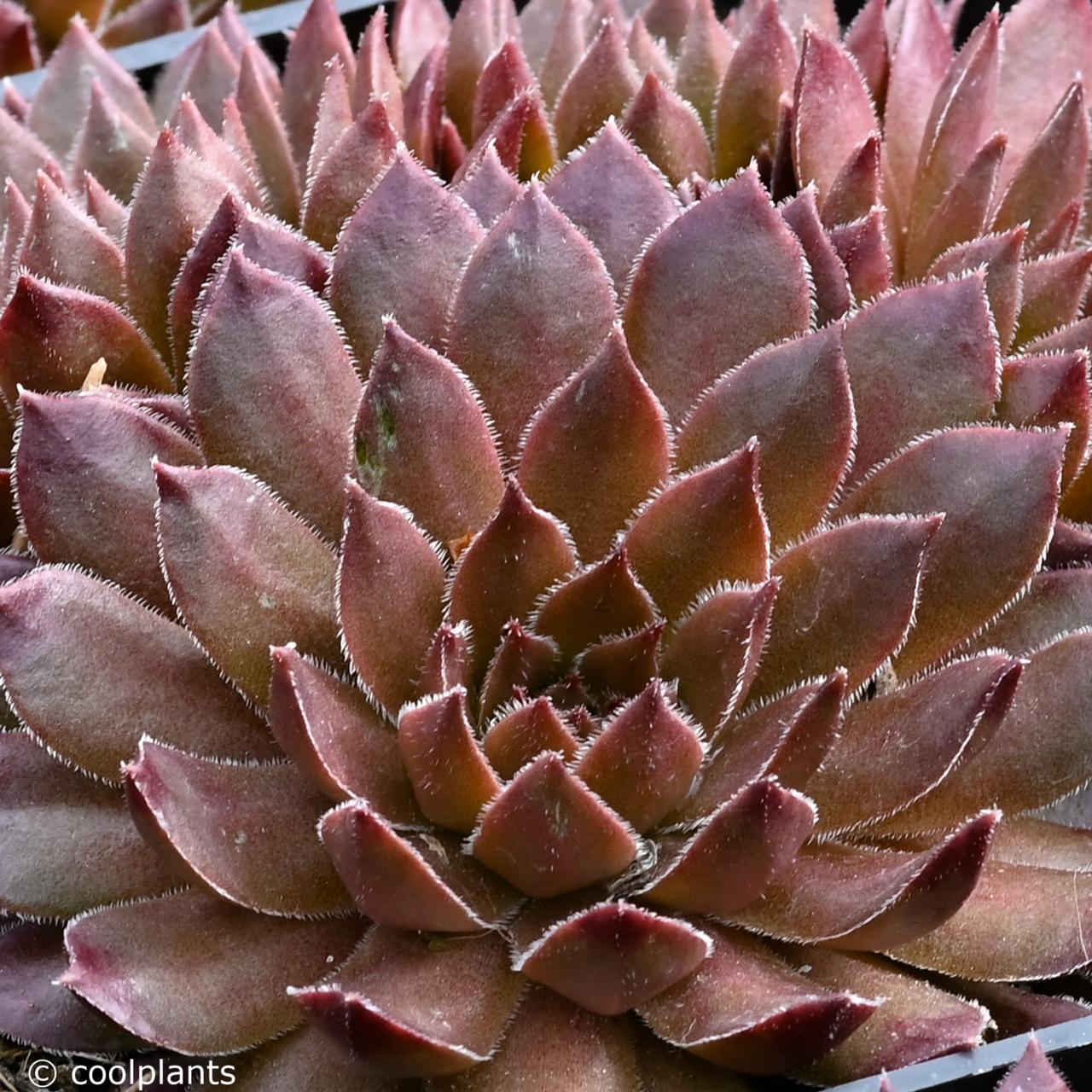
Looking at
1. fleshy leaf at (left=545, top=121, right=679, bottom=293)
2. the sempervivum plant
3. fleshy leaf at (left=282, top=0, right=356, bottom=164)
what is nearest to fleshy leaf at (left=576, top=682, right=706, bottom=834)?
the sempervivum plant

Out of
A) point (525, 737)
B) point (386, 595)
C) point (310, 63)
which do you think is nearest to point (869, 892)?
point (525, 737)

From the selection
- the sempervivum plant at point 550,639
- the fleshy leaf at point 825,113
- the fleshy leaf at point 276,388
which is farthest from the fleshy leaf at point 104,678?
the fleshy leaf at point 825,113

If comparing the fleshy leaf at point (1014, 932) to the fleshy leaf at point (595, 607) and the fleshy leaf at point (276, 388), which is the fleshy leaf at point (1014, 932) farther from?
the fleshy leaf at point (276, 388)

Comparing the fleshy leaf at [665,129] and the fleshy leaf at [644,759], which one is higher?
the fleshy leaf at [665,129]

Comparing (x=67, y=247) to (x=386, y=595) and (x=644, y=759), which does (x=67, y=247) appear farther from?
(x=644, y=759)

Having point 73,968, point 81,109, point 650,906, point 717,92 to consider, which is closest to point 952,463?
point 650,906

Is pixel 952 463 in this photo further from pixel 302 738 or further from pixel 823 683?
pixel 302 738
